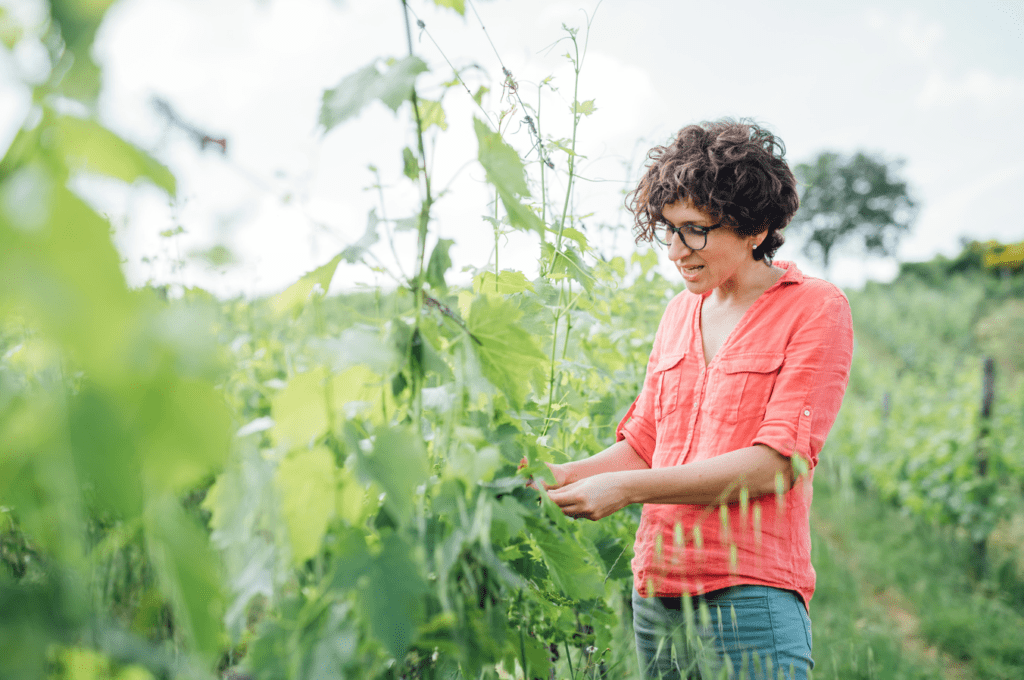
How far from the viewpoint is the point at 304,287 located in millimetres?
848

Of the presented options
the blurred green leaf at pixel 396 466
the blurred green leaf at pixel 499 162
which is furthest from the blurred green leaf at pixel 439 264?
the blurred green leaf at pixel 396 466

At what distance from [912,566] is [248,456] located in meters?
5.92

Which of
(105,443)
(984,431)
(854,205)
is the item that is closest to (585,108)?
(105,443)

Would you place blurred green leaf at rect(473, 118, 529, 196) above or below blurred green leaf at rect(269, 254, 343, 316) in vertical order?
above

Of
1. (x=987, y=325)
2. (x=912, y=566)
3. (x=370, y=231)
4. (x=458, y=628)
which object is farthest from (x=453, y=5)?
(x=987, y=325)

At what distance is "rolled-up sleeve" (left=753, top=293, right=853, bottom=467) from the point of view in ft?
4.59

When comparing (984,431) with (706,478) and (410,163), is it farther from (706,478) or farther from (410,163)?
(410,163)

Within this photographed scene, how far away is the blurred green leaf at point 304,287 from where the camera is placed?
83cm

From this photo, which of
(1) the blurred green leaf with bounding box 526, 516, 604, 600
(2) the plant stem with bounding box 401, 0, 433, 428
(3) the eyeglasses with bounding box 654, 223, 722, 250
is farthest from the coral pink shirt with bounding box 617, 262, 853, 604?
(2) the plant stem with bounding box 401, 0, 433, 428

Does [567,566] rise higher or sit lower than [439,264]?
lower

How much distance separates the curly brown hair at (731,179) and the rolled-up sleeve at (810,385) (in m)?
0.31

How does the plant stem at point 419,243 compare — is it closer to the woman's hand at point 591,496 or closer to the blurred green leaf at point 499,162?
the blurred green leaf at point 499,162

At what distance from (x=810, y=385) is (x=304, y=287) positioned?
116 centimetres

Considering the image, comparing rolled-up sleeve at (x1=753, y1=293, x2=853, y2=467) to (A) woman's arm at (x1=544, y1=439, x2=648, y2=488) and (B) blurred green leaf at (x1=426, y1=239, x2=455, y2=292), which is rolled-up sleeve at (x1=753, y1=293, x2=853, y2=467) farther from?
(B) blurred green leaf at (x1=426, y1=239, x2=455, y2=292)
